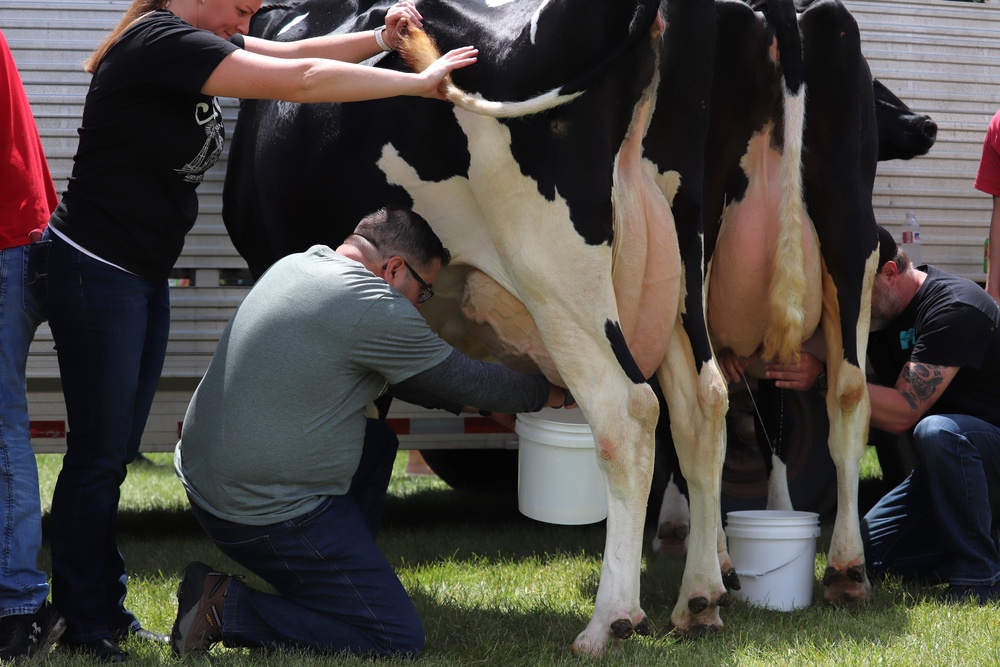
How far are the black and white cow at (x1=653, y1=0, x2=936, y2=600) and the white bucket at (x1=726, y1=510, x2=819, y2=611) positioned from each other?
0.41 feet

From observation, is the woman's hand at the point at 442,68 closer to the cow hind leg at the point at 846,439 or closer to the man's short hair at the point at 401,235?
the man's short hair at the point at 401,235

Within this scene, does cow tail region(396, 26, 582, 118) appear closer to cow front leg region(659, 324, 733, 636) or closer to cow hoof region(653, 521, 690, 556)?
cow front leg region(659, 324, 733, 636)

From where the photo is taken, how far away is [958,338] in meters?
4.16

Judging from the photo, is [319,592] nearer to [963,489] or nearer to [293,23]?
[963,489]

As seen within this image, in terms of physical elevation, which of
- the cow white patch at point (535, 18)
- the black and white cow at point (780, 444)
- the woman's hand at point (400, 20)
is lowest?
the black and white cow at point (780, 444)

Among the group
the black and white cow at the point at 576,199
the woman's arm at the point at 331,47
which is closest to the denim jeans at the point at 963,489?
the black and white cow at the point at 576,199

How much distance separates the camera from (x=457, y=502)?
6922mm

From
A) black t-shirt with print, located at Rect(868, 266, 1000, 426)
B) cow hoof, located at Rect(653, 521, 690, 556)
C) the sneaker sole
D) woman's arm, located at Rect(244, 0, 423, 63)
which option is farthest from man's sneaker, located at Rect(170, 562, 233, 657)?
black t-shirt with print, located at Rect(868, 266, 1000, 426)

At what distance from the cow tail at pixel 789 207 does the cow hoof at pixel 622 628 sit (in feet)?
4.34

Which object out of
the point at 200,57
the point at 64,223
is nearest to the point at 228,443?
the point at 64,223

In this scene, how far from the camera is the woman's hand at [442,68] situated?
10.9 ft

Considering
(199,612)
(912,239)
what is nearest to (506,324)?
(199,612)

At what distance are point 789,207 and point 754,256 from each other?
25cm

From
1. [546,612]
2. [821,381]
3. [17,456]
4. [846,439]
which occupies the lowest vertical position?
[546,612]
